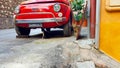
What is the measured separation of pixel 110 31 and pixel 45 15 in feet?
11.8

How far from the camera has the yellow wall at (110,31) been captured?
510 centimetres

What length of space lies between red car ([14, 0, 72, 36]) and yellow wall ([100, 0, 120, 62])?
3.25 meters

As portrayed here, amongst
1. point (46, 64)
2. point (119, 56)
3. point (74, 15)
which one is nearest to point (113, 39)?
point (119, 56)

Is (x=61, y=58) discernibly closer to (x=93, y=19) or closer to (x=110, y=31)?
(x=110, y=31)

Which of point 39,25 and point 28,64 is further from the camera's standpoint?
point 39,25

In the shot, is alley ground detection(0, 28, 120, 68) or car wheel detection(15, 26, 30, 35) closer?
alley ground detection(0, 28, 120, 68)

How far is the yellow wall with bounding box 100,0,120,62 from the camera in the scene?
510cm

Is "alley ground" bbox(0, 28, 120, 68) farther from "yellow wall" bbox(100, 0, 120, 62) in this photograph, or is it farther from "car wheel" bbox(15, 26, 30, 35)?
"car wheel" bbox(15, 26, 30, 35)

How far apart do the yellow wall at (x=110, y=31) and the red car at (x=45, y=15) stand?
128 inches

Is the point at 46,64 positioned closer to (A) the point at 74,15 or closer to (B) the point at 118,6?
(B) the point at 118,6

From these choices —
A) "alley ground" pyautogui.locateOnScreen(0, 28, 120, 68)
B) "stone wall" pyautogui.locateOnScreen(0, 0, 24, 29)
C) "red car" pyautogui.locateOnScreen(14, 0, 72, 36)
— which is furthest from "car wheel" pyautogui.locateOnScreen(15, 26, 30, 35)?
"stone wall" pyautogui.locateOnScreen(0, 0, 24, 29)

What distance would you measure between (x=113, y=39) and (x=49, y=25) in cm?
371

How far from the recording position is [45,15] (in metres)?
8.52

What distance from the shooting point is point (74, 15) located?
989 cm
